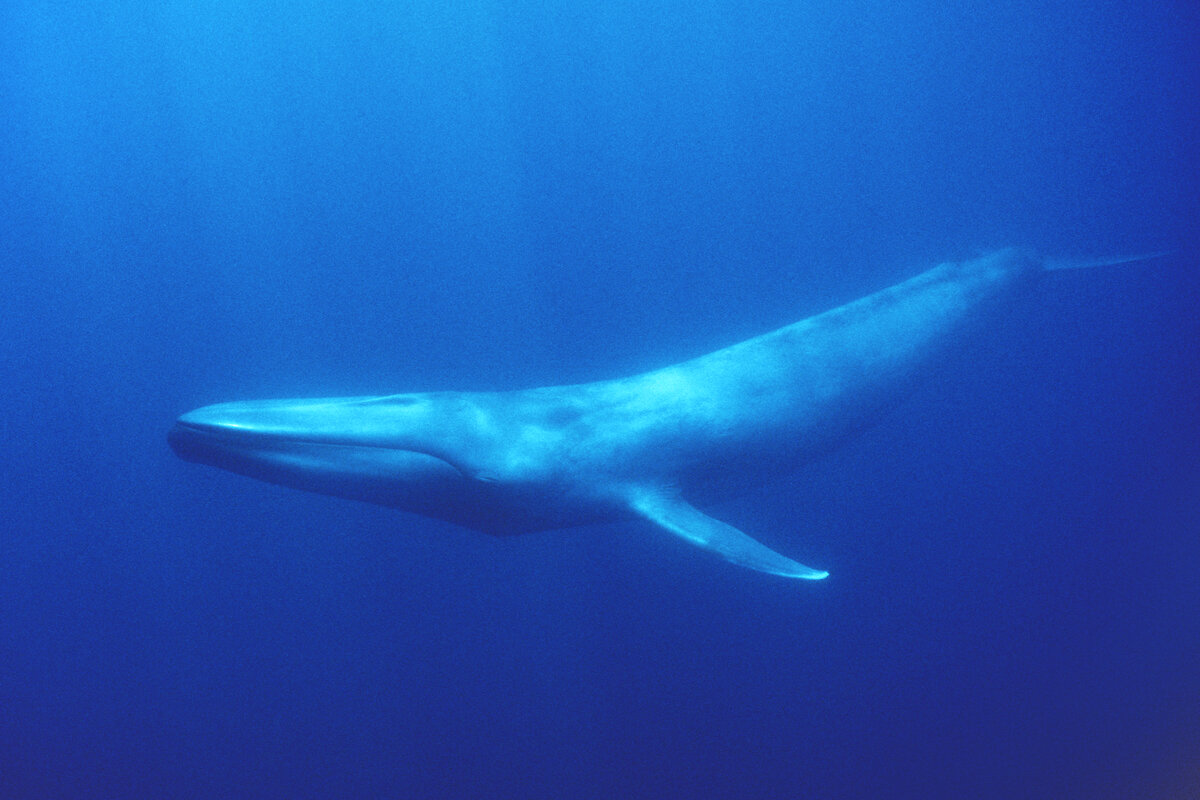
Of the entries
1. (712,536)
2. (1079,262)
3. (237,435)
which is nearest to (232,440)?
(237,435)

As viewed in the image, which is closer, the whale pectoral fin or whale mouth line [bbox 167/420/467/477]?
whale mouth line [bbox 167/420/467/477]

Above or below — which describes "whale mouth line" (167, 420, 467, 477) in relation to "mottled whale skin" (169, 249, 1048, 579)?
below

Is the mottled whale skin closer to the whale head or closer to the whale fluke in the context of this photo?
the whale head

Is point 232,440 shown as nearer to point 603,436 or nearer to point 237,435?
point 237,435

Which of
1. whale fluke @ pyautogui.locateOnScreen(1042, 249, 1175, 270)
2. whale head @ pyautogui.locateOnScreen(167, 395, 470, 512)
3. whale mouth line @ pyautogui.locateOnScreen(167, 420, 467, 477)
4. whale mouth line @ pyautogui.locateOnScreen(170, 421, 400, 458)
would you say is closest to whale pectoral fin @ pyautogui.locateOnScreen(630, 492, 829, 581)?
whale head @ pyautogui.locateOnScreen(167, 395, 470, 512)

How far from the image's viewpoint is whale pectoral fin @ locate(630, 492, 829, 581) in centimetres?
655

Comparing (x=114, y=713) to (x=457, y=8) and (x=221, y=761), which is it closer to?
(x=221, y=761)

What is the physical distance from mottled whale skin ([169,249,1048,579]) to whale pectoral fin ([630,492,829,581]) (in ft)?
0.05

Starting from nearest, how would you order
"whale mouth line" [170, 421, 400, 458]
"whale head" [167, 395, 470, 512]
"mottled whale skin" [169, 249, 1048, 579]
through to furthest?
"whale mouth line" [170, 421, 400, 458]
"whale head" [167, 395, 470, 512]
"mottled whale skin" [169, 249, 1048, 579]

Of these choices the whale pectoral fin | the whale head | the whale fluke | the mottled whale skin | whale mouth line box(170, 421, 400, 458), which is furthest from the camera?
the whale fluke

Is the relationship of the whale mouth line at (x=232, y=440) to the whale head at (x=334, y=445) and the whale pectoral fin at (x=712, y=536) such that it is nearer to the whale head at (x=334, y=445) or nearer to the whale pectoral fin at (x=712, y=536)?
the whale head at (x=334, y=445)

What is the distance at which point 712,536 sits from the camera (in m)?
6.84

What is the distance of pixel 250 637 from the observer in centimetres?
1378

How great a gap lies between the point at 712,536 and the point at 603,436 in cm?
128
